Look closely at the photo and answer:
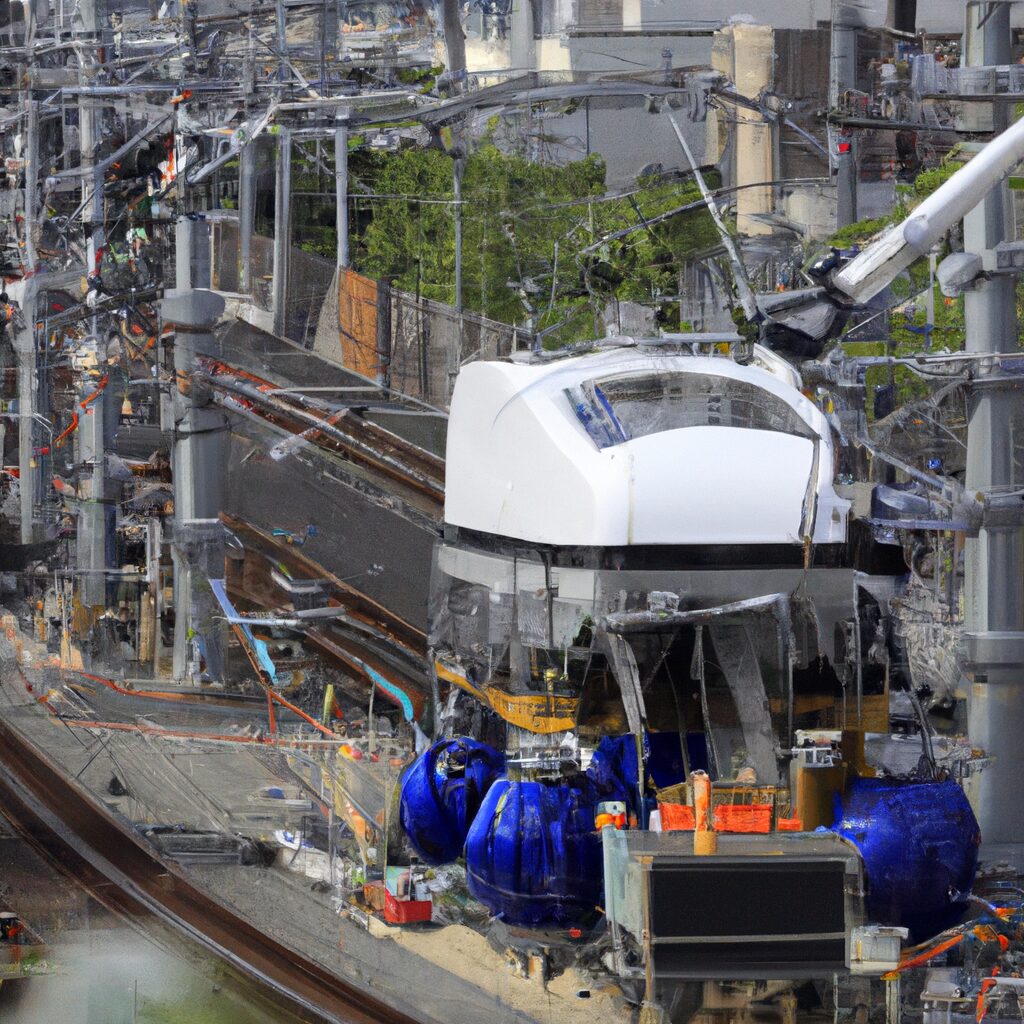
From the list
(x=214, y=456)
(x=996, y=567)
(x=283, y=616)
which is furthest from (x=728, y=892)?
(x=214, y=456)

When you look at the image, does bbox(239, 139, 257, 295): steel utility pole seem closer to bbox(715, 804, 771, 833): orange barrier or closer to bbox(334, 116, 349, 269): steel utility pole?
bbox(334, 116, 349, 269): steel utility pole

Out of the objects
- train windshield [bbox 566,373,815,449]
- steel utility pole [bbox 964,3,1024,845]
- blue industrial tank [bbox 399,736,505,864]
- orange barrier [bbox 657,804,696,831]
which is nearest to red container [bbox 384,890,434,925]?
blue industrial tank [bbox 399,736,505,864]

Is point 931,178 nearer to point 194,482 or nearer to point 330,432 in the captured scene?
point 330,432

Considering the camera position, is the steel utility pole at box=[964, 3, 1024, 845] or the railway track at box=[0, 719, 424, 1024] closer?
the steel utility pole at box=[964, 3, 1024, 845]

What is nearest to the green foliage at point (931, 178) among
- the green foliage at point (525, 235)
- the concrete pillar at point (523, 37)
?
the green foliage at point (525, 235)

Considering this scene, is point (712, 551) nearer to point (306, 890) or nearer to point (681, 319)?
point (681, 319)

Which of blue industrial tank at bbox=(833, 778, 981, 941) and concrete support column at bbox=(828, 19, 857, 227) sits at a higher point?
concrete support column at bbox=(828, 19, 857, 227)

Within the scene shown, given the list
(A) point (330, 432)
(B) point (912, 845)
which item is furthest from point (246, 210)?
(B) point (912, 845)
